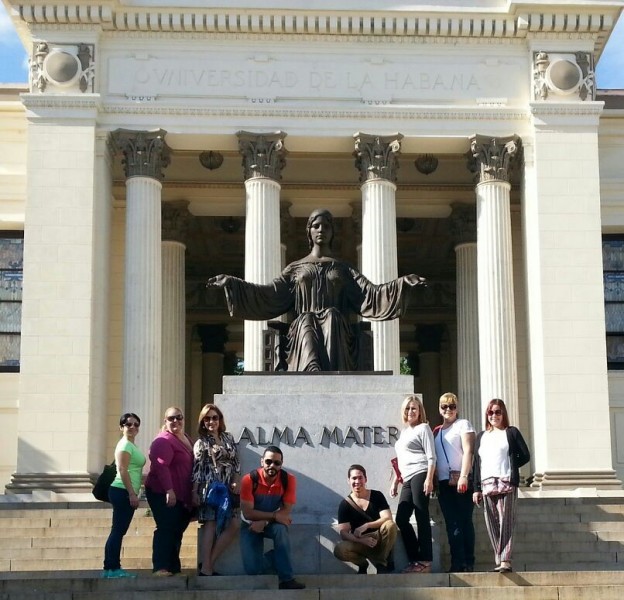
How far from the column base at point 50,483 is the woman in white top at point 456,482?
15.7 m

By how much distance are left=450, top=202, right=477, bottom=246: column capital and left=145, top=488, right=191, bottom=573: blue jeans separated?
2337cm

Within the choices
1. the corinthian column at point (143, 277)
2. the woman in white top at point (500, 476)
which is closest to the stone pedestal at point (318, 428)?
the woman in white top at point (500, 476)

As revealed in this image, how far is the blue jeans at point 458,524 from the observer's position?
51.9 ft

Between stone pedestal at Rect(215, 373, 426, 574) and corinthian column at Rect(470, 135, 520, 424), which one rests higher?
corinthian column at Rect(470, 135, 520, 424)

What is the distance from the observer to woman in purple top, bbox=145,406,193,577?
15.6m

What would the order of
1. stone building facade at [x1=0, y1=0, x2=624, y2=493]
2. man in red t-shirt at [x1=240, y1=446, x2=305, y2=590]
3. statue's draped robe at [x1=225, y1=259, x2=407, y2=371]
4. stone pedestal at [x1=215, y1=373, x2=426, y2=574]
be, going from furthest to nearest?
1. stone building facade at [x1=0, y1=0, x2=624, y2=493]
2. statue's draped robe at [x1=225, y1=259, x2=407, y2=371]
3. stone pedestal at [x1=215, y1=373, x2=426, y2=574]
4. man in red t-shirt at [x1=240, y1=446, x2=305, y2=590]

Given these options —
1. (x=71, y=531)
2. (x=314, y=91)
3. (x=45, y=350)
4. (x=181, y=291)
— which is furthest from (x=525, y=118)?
(x=71, y=531)

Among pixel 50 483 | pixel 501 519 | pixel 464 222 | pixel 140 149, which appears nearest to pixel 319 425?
pixel 501 519

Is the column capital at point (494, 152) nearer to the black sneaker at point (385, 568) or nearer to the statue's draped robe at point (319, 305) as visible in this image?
the statue's draped robe at point (319, 305)

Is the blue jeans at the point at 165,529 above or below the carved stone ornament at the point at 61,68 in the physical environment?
below

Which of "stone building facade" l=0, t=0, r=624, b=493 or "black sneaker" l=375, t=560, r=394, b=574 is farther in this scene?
"stone building facade" l=0, t=0, r=624, b=493

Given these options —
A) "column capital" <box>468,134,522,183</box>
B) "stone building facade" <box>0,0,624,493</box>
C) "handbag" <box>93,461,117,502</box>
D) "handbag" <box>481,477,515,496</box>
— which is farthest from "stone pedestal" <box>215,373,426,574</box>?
"column capital" <box>468,134,522,183</box>

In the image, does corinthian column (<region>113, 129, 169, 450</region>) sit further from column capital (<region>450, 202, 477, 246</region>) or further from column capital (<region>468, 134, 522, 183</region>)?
column capital (<region>450, 202, 477, 246</region>)

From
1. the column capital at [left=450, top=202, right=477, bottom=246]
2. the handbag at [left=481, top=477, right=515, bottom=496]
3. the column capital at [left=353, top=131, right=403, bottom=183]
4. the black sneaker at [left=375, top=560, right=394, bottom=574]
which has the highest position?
the column capital at [left=353, top=131, right=403, bottom=183]
